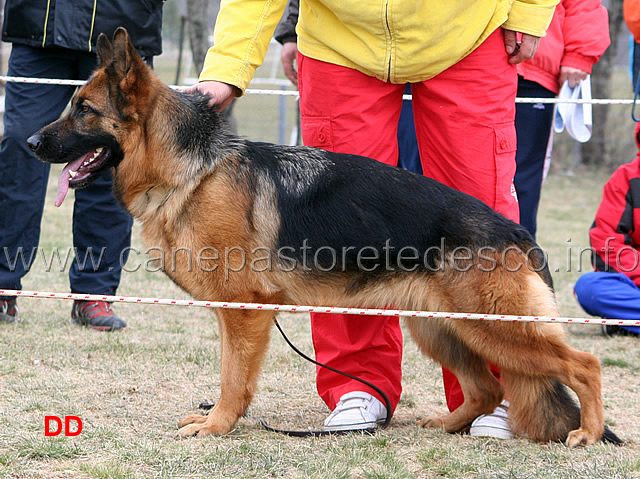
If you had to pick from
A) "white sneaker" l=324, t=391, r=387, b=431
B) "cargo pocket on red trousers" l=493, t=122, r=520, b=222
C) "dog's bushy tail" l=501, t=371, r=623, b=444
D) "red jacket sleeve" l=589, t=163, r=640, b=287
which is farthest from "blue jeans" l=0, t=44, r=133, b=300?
"red jacket sleeve" l=589, t=163, r=640, b=287

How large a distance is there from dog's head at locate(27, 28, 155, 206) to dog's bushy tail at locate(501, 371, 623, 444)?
191cm

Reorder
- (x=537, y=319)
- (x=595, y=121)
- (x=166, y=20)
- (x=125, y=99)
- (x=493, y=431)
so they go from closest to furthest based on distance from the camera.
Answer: (x=537, y=319), (x=125, y=99), (x=493, y=431), (x=595, y=121), (x=166, y=20)

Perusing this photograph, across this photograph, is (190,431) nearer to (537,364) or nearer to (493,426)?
(493,426)

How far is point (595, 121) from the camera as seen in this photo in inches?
570

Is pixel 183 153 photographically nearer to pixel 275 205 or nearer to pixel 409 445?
pixel 275 205

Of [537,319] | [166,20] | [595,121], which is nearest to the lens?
[537,319]

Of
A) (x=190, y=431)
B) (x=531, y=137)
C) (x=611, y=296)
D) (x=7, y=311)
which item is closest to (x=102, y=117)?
(x=190, y=431)

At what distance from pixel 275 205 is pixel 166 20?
702 inches

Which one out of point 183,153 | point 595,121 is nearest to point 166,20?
point 595,121

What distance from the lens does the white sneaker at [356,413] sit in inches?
130

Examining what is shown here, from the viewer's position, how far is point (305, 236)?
3.13 meters

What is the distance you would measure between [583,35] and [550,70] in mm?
314

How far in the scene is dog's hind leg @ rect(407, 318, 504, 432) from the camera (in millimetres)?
3350

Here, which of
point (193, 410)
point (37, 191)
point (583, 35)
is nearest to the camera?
point (193, 410)
